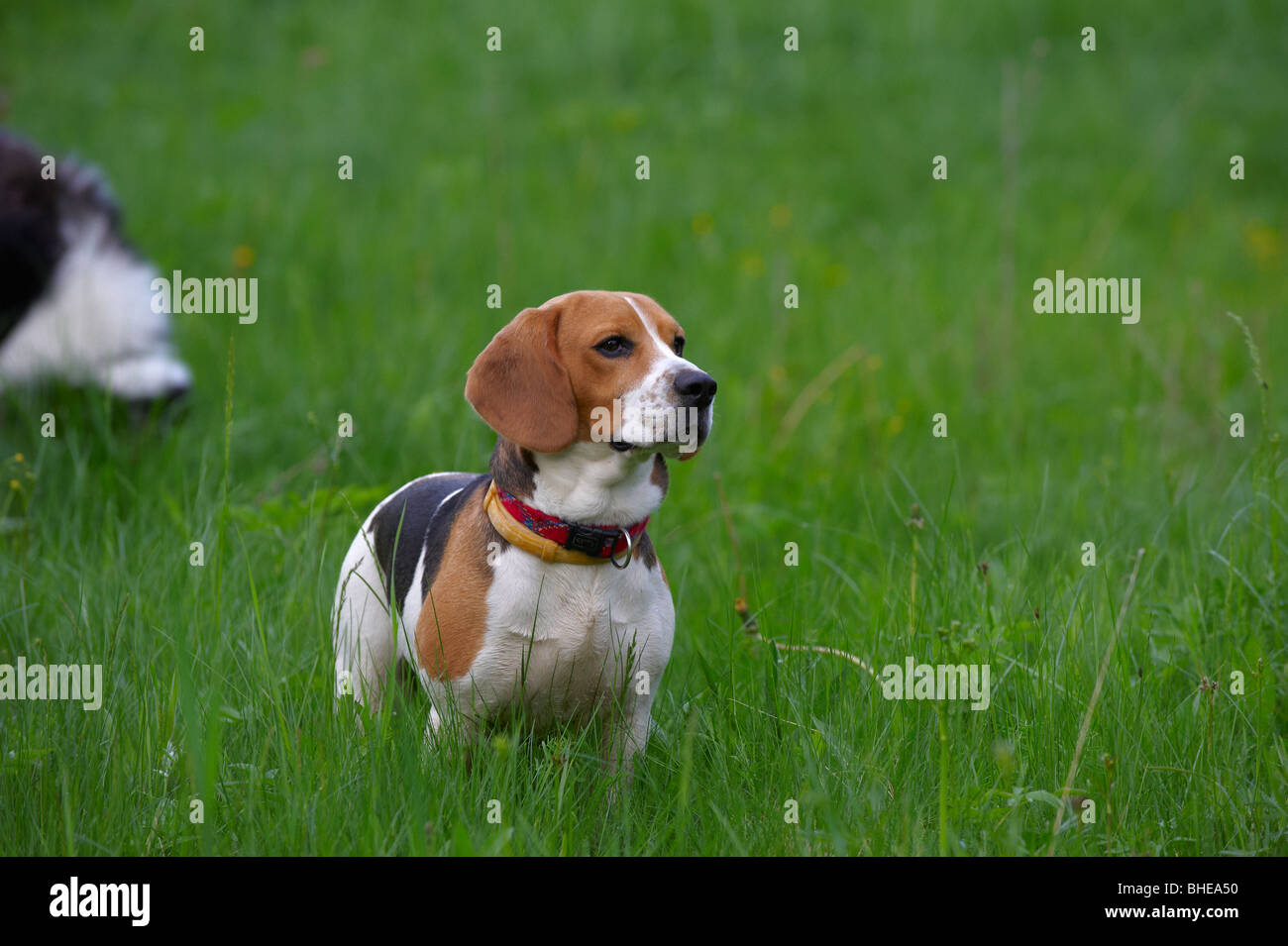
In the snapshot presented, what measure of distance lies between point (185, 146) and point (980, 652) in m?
7.88

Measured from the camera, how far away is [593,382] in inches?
120

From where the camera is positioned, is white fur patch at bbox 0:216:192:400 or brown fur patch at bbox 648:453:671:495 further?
white fur patch at bbox 0:216:192:400

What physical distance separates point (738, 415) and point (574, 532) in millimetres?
3209

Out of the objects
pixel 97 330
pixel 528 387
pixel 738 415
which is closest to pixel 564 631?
pixel 528 387

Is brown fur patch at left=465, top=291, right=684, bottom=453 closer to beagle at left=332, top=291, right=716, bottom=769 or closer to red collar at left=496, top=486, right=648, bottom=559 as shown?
beagle at left=332, top=291, right=716, bottom=769

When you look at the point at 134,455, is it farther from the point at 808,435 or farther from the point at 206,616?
the point at 808,435

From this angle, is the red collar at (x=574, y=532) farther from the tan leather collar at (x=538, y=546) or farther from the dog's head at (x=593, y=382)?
the dog's head at (x=593, y=382)

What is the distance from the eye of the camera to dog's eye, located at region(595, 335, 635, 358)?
3045 millimetres

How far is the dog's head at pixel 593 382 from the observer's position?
2.91 meters

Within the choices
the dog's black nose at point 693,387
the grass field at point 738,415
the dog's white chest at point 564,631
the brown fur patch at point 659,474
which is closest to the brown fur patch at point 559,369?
the dog's black nose at point 693,387

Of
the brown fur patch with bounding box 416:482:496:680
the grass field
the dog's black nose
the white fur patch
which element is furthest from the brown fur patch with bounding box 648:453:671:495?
the white fur patch

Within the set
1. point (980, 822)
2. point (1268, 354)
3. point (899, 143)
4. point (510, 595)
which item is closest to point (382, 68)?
point (899, 143)

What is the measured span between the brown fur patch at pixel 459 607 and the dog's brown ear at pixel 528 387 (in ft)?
0.98

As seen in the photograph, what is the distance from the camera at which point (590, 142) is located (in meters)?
9.56
